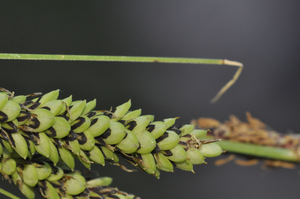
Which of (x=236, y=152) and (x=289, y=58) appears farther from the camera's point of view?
(x=289, y=58)

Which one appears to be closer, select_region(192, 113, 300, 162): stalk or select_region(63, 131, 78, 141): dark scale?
select_region(63, 131, 78, 141): dark scale

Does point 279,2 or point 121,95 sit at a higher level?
point 279,2

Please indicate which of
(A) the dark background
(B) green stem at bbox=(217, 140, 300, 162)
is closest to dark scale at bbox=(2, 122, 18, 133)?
(B) green stem at bbox=(217, 140, 300, 162)

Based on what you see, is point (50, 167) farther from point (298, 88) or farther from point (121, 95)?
point (298, 88)

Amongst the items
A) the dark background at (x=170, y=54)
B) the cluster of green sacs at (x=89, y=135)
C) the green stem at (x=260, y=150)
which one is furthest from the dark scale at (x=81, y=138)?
the dark background at (x=170, y=54)

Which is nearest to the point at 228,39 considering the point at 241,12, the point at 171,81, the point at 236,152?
the point at 241,12

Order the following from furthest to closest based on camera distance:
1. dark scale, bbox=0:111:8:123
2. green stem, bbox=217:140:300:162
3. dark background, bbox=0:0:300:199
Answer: dark background, bbox=0:0:300:199, green stem, bbox=217:140:300:162, dark scale, bbox=0:111:8:123

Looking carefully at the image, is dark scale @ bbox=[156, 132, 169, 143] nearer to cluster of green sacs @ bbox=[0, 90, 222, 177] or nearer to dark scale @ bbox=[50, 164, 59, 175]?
cluster of green sacs @ bbox=[0, 90, 222, 177]
